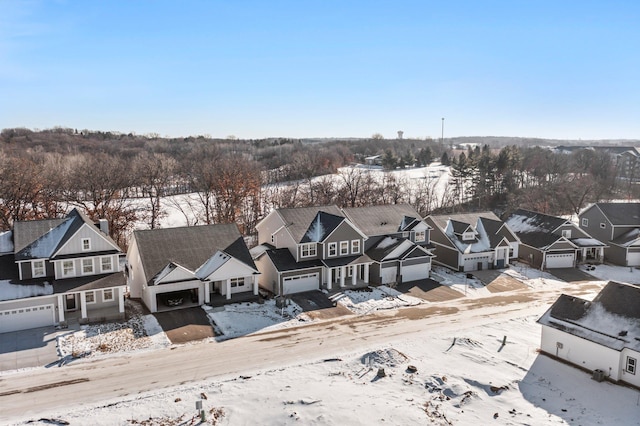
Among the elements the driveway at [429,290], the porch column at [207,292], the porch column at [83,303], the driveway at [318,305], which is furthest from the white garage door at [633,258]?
the porch column at [83,303]

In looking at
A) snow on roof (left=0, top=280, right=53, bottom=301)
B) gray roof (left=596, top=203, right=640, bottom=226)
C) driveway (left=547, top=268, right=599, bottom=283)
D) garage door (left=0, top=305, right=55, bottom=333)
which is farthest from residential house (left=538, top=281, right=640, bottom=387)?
snow on roof (left=0, top=280, right=53, bottom=301)

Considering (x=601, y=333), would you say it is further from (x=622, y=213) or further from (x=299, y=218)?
(x=622, y=213)

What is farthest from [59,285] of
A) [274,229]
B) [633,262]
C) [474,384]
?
[633,262]

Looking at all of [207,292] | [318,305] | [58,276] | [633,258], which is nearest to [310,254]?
[318,305]

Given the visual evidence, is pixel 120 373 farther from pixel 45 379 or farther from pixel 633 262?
pixel 633 262

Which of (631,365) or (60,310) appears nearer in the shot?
(631,365)

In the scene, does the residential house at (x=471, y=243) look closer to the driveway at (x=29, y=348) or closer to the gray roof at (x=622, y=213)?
the gray roof at (x=622, y=213)
